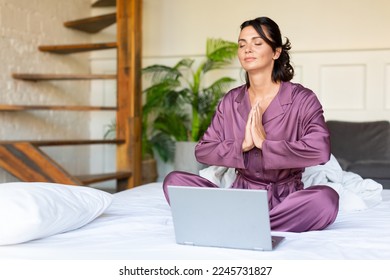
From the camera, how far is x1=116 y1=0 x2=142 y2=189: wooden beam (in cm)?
432

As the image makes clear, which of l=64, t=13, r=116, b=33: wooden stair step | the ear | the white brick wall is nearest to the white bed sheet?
the ear

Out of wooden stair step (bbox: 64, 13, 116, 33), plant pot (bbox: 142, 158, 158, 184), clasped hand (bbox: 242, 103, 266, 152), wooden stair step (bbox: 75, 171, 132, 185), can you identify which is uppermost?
wooden stair step (bbox: 64, 13, 116, 33)

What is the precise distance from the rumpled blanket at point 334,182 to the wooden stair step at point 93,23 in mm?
2493

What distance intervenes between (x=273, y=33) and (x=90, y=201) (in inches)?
37.0

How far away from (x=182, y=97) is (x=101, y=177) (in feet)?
4.60

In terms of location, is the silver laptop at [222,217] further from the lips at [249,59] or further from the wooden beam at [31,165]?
the wooden beam at [31,165]

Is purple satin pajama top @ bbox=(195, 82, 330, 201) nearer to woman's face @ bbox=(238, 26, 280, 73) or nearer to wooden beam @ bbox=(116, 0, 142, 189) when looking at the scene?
woman's face @ bbox=(238, 26, 280, 73)

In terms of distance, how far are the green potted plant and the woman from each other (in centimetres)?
271

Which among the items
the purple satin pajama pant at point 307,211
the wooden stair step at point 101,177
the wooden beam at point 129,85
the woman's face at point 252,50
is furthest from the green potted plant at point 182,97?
the purple satin pajama pant at point 307,211

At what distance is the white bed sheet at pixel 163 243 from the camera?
1.43m

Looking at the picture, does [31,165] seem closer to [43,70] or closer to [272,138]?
[43,70]

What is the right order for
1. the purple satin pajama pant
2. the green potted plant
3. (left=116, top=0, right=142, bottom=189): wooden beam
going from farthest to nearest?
1. the green potted plant
2. (left=116, top=0, right=142, bottom=189): wooden beam
3. the purple satin pajama pant

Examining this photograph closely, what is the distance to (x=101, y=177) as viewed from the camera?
406 cm

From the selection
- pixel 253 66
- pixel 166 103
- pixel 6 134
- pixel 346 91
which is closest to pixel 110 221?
pixel 253 66
